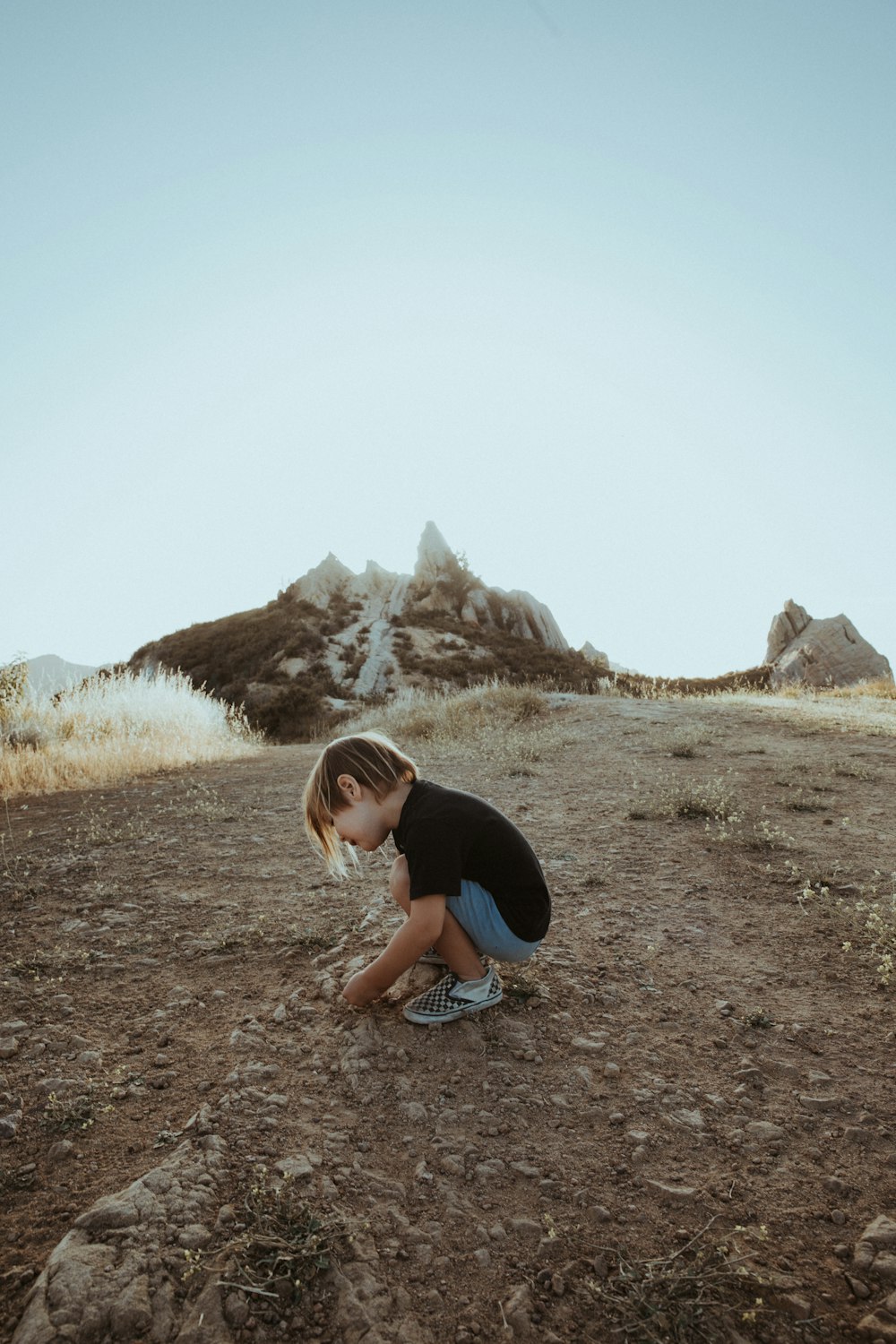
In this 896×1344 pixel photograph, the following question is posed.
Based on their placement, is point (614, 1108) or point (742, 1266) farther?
point (614, 1108)

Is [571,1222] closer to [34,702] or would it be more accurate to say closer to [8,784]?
[8,784]

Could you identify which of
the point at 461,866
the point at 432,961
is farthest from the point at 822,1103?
the point at 432,961

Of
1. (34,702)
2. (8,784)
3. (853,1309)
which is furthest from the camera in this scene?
(34,702)

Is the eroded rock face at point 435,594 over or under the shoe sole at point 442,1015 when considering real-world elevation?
over

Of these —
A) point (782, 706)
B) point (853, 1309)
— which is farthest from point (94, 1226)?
point (782, 706)

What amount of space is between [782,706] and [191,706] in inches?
428

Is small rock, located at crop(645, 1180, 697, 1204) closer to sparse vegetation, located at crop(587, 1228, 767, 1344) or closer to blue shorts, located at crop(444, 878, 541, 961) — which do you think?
sparse vegetation, located at crop(587, 1228, 767, 1344)

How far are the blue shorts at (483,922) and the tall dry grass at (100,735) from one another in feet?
23.3

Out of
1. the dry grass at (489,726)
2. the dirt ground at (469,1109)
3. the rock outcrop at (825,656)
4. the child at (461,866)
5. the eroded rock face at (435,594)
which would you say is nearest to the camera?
the dirt ground at (469,1109)

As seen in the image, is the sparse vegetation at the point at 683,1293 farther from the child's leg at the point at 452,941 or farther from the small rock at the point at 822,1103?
the child's leg at the point at 452,941

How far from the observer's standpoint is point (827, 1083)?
2.44 metres

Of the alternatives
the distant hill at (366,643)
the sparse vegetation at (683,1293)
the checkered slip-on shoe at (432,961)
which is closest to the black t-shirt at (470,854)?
the checkered slip-on shoe at (432,961)

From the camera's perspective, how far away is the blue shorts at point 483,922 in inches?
110

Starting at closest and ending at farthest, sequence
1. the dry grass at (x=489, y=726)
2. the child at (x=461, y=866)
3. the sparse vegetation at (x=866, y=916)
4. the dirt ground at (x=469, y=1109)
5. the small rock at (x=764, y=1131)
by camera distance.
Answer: the dirt ground at (x=469, y=1109)
the small rock at (x=764, y=1131)
the child at (x=461, y=866)
the sparse vegetation at (x=866, y=916)
the dry grass at (x=489, y=726)
